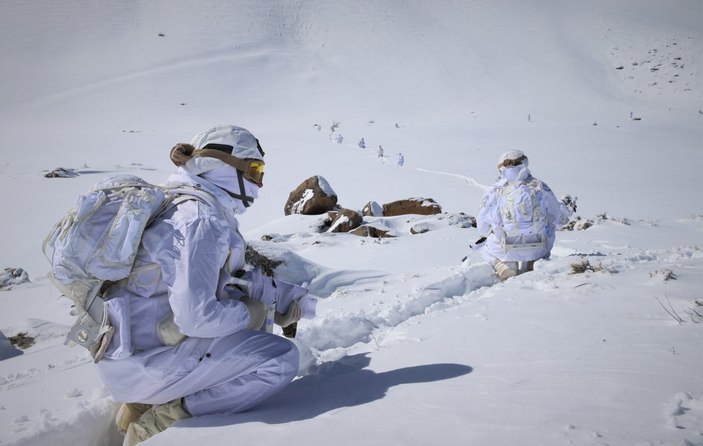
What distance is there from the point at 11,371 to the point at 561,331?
13.6 feet

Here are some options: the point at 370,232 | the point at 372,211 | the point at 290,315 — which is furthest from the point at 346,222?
the point at 290,315

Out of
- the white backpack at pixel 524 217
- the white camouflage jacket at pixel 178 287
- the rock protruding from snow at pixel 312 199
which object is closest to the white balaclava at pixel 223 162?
the white camouflage jacket at pixel 178 287

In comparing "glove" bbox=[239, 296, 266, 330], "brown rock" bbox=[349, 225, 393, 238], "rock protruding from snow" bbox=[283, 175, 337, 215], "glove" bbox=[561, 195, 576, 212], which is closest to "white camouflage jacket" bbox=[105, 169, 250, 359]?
"glove" bbox=[239, 296, 266, 330]

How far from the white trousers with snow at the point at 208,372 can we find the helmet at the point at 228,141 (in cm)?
98

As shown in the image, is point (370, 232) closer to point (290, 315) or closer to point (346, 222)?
point (346, 222)

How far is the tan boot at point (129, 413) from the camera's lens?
98.3 inches

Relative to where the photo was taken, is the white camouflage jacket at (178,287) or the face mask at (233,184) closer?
the white camouflage jacket at (178,287)

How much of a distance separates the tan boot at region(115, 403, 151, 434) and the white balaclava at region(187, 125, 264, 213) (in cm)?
115

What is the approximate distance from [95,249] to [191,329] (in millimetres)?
550

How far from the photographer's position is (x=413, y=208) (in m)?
12.3

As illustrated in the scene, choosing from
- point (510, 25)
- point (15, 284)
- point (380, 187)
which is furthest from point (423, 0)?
point (15, 284)

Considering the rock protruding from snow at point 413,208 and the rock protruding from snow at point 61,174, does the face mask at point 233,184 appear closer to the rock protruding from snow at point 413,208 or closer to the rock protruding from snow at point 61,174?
the rock protruding from snow at point 413,208

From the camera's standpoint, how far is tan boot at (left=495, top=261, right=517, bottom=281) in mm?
5547

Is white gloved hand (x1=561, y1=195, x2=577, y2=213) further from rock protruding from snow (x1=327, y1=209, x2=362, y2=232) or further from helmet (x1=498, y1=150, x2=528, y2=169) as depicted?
rock protruding from snow (x1=327, y1=209, x2=362, y2=232)
